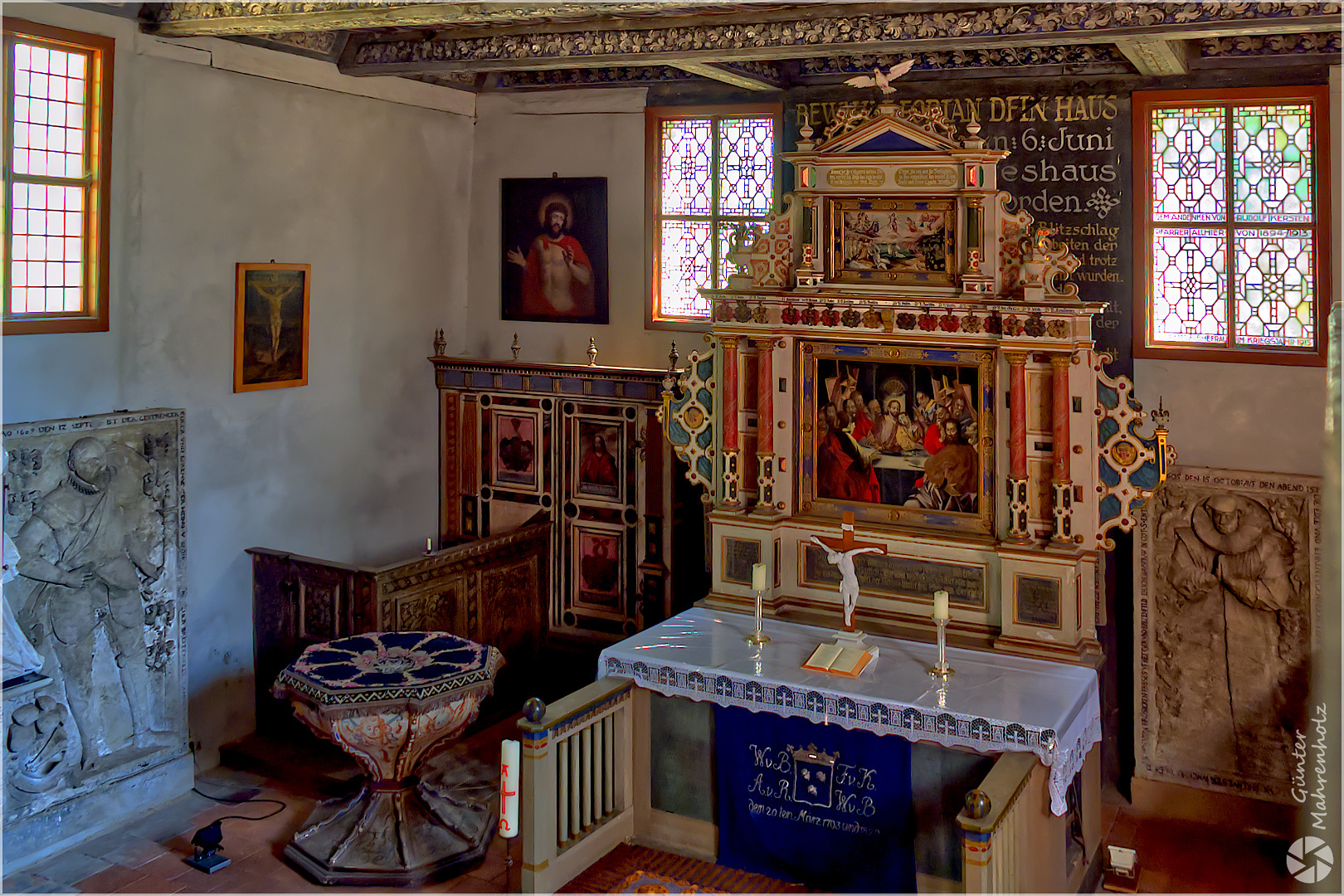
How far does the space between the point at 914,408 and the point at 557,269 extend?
3767 mm

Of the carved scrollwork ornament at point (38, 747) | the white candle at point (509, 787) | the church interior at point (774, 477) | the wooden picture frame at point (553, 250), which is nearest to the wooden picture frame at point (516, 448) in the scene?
the wooden picture frame at point (553, 250)

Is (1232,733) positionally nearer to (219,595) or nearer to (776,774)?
(776,774)

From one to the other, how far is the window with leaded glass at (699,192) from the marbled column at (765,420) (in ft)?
5.23

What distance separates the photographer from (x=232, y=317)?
865 cm

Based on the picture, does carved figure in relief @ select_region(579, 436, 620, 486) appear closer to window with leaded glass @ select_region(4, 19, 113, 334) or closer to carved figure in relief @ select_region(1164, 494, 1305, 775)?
window with leaded glass @ select_region(4, 19, 113, 334)

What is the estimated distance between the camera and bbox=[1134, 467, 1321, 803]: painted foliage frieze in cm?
786

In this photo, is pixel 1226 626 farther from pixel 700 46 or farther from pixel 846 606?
pixel 700 46

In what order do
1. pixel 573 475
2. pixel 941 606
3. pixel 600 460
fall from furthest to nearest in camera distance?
pixel 573 475 < pixel 600 460 < pixel 941 606

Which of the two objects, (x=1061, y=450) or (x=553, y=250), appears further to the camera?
(x=553, y=250)

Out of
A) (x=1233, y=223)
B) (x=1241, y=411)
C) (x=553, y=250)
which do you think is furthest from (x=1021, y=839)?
(x=553, y=250)

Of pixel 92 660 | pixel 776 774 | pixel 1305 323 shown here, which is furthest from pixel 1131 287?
pixel 92 660

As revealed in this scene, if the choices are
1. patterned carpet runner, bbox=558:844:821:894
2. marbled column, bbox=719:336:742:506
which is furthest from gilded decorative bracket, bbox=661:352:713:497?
patterned carpet runner, bbox=558:844:821:894

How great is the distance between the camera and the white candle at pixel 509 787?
19.8ft

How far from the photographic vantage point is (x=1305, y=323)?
780 centimetres
